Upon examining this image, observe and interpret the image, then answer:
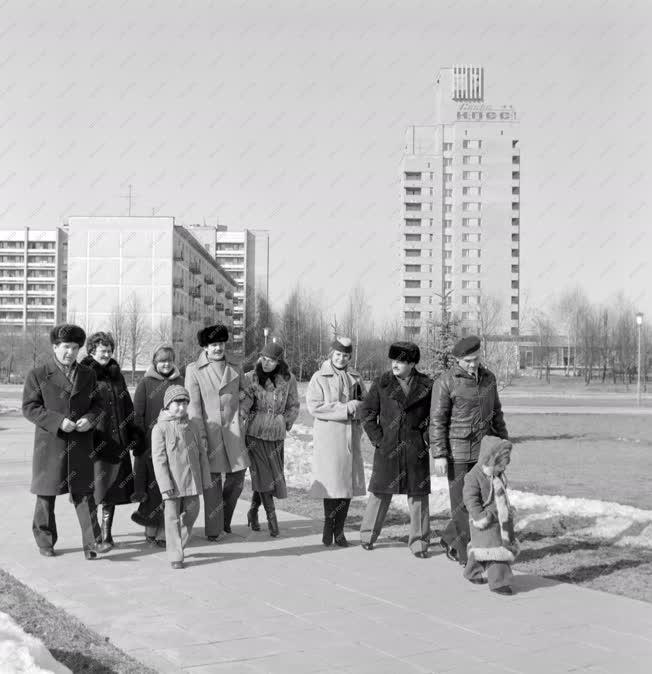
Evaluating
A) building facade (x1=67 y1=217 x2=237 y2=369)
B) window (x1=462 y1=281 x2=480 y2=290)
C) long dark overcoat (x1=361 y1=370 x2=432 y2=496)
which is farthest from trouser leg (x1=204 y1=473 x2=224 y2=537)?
window (x1=462 y1=281 x2=480 y2=290)

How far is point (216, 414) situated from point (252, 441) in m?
0.48

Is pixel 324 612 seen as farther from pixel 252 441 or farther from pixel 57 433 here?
pixel 252 441

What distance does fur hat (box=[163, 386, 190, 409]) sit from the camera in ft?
24.1

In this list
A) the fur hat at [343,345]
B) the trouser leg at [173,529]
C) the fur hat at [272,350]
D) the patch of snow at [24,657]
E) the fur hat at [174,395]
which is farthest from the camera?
the fur hat at [272,350]

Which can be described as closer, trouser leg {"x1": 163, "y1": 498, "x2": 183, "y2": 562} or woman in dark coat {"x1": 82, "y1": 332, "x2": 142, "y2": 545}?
trouser leg {"x1": 163, "y1": 498, "x2": 183, "y2": 562}

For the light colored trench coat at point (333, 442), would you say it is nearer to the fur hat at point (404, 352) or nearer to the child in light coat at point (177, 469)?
the fur hat at point (404, 352)

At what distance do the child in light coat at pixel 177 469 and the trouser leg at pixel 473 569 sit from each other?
221 cm

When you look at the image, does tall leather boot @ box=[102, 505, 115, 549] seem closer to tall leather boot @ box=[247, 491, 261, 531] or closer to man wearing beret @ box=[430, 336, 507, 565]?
tall leather boot @ box=[247, 491, 261, 531]

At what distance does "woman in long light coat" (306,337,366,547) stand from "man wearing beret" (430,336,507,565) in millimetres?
1060

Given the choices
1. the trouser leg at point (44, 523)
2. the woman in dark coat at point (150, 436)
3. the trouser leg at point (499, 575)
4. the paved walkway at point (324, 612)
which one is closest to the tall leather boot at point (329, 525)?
the paved walkway at point (324, 612)

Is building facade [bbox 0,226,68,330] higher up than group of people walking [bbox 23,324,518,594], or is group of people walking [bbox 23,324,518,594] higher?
building facade [bbox 0,226,68,330]

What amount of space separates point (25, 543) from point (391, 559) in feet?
10.7

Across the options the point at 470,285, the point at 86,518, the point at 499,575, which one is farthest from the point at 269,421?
the point at 470,285

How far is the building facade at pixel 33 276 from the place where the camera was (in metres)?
137
